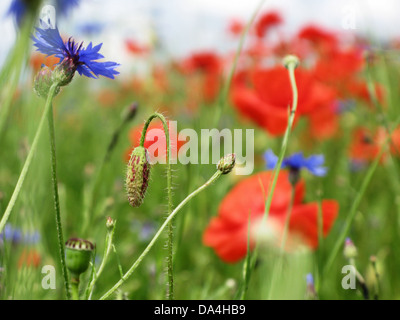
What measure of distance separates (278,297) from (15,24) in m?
0.27

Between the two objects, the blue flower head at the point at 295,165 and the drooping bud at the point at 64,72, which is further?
the blue flower head at the point at 295,165

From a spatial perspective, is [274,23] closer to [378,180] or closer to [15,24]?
[378,180]

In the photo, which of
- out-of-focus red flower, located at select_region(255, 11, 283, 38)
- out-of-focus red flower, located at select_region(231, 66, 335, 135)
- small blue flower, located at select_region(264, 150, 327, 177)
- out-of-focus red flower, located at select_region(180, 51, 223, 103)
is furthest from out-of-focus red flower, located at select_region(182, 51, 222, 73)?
small blue flower, located at select_region(264, 150, 327, 177)

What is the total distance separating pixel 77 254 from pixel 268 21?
4.42 ft

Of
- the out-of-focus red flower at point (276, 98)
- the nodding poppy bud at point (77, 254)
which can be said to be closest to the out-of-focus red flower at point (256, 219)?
the out-of-focus red flower at point (276, 98)

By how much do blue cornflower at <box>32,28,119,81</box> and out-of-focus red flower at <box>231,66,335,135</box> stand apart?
561 millimetres

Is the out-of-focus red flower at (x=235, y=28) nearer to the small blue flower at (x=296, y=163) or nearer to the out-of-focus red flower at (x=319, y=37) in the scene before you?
the out-of-focus red flower at (x=319, y=37)

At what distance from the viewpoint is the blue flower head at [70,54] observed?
0.34m

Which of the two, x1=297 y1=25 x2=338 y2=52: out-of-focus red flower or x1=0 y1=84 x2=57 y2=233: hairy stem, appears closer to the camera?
x1=0 y1=84 x2=57 y2=233: hairy stem

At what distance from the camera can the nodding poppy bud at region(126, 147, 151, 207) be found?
37 cm

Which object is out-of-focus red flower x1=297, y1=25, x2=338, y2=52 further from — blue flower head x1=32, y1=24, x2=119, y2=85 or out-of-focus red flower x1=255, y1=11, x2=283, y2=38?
blue flower head x1=32, y1=24, x2=119, y2=85

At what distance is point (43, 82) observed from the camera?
0.34 m

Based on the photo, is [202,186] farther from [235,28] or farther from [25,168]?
[235,28]

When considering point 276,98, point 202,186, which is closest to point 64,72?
point 202,186
